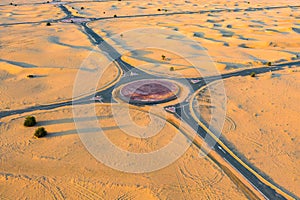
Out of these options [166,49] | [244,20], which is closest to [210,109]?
[166,49]

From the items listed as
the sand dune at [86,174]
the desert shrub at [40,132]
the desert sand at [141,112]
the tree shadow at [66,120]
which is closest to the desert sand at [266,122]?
the desert sand at [141,112]

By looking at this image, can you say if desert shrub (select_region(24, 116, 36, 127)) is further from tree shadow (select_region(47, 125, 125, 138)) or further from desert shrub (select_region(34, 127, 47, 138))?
tree shadow (select_region(47, 125, 125, 138))

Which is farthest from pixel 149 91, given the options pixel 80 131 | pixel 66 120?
pixel 80 131

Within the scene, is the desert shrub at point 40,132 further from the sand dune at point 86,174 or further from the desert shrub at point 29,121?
the desert shrub at point 29,121

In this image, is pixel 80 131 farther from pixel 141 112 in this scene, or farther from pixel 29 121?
pixel 141 112

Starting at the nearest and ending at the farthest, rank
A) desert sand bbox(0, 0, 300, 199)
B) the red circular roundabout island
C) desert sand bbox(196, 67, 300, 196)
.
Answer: desert sand bbox(0, 0, 300, 199)
desert sand bbox(196, 67, 300, 196)
the red circular roundabout island

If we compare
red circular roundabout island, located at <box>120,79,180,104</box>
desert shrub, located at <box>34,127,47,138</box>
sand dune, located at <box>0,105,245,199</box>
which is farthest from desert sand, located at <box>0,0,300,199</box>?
red circular roundabout island, located at <box>120,79,180,104</box>
